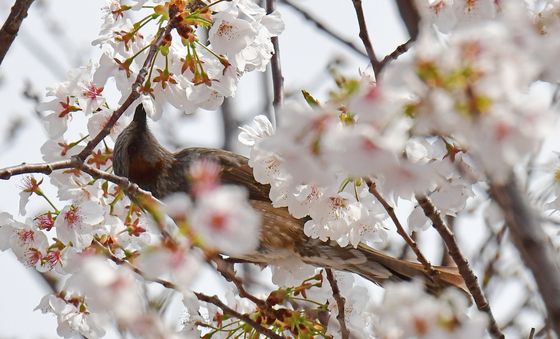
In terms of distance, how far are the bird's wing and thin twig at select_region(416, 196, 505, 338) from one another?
1947mm

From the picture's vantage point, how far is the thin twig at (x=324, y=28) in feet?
9.85

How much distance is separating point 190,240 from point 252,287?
3.51m

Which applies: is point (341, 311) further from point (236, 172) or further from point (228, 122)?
point (228, 122)

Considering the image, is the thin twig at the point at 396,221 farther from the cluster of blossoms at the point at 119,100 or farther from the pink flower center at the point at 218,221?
the pink flower center at the point at 218,221

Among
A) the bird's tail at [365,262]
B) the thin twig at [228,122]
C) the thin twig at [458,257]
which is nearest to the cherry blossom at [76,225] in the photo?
the thin twig at [458,257]

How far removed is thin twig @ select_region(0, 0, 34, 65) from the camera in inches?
105

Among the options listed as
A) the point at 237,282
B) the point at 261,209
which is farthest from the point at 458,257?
the point at 261,209

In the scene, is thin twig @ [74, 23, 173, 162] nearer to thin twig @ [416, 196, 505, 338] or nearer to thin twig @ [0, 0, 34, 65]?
thin twig @ [0, 0, 34, 65]

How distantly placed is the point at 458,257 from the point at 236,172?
2.11 m

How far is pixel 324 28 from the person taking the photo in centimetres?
325

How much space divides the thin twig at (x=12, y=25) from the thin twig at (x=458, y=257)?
1384 mm

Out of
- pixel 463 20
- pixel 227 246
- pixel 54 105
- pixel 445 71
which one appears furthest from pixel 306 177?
pixel 54 105

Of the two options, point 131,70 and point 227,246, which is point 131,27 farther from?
point 227,246

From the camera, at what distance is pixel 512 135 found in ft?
3.75
